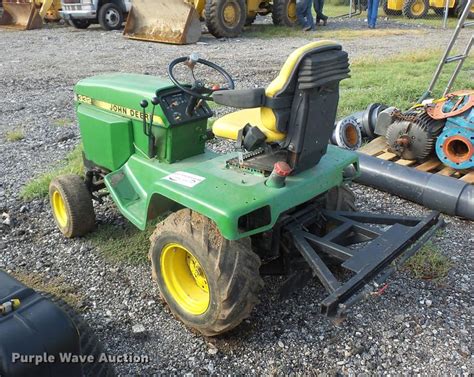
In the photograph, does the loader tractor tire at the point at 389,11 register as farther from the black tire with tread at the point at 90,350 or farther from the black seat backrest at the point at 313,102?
the black tire with tread at the point at 90,350

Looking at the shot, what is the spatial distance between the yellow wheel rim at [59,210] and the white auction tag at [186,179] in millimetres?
1383

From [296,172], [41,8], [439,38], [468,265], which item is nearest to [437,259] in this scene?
[468,265]

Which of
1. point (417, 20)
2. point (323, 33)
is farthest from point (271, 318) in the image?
point (417, 20)


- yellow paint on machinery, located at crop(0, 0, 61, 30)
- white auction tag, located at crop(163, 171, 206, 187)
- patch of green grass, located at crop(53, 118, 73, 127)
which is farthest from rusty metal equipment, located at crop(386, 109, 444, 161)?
yellow paint on machinery, located at crop(0, 0, 61, 30)

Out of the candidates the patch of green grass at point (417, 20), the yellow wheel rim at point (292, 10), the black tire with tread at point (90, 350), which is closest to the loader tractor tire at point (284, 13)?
A: the yellow wheel rim at point (292, 10)

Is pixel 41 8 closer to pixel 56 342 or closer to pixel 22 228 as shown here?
pixel 22 228

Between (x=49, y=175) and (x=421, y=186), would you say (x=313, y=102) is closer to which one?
(x=421, y=186)

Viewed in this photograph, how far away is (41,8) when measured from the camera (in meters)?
13.6

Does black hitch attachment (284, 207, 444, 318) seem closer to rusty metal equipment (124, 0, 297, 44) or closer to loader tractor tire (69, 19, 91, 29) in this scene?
rusty metal equipment (124, 0, 297, 44)

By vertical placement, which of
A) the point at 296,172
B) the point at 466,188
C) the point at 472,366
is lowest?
the point at 472,366

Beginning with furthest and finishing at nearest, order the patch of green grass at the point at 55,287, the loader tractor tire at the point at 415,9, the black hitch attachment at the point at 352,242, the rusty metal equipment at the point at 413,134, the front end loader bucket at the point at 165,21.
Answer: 1. the loader tractor tire at the point at 415,9
2. the front end loader bucket at the point at 165,21
3. the rusty metal equipment at the point at 413,134
4. the patch of green grass at the point at 55,287
5. the black hitch attachment at the point at 352,242

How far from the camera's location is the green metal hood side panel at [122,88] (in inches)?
119

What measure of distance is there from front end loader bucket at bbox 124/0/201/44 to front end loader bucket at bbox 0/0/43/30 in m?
4.13

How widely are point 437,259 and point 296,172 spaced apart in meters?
1.23
